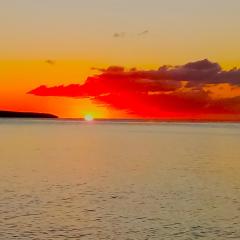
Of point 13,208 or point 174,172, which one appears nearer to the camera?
point 13,208

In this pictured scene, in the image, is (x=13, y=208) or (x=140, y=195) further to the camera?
(x=140, y=195)

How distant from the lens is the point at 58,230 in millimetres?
33562

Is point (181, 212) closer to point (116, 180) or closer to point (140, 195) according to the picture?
point (140, 195)

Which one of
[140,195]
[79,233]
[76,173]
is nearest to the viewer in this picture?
[79,233]

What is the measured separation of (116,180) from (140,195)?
10105 millimetres

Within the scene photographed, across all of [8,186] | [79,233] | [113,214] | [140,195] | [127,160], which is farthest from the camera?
[127,160]

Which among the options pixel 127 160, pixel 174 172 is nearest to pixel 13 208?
pixel 174 172

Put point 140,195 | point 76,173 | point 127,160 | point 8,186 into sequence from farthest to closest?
point 127,160 → point 76,173 → point 8,186 → point 140,195

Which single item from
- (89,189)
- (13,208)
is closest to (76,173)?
(89,189)

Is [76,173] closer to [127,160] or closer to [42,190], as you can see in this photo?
[42,190]

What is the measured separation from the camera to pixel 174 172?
65.8m

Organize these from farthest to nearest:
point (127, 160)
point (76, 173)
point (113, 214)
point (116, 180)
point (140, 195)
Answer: point (127, 160), point (76, 173), point (116, 180), point (140, 195), point (113, 214)

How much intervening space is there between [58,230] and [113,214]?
6.02 meters

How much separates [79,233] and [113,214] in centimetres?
591
